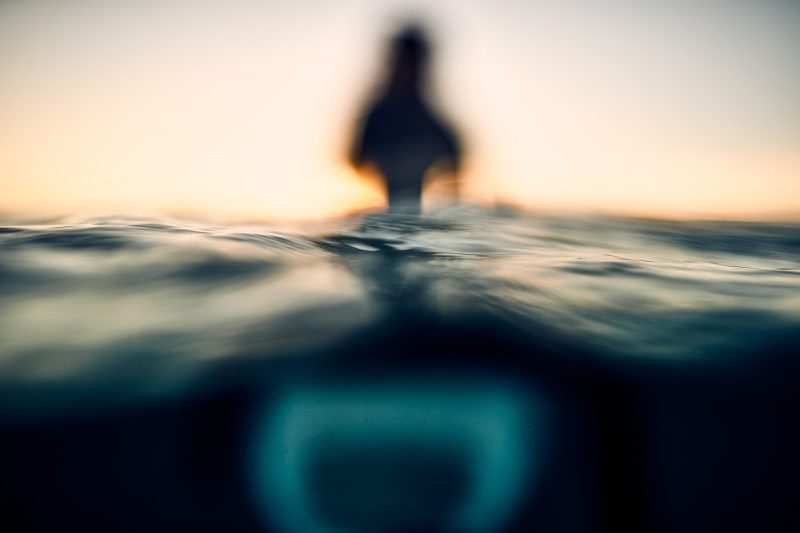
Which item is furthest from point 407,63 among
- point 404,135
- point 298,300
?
point 298,300

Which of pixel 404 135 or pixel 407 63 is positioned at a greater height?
pixel 407 63

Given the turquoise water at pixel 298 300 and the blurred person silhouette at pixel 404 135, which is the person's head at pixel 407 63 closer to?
the blurred person silhouette at pixel 404 135

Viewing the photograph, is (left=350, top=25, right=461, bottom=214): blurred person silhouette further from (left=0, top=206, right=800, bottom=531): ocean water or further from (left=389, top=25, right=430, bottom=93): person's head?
(left=0, top=206, right=800, bottom=531): ocean water

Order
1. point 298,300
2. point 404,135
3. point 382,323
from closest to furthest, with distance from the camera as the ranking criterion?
point 382,323, point 298,300, point 404,135

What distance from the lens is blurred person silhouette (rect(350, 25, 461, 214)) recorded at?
4363 millimetres

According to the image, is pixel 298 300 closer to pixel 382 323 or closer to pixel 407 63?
pixel 382 323

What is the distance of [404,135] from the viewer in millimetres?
4379

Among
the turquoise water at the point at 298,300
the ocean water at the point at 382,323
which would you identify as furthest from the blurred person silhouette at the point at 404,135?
the ocean water at the point at 382,323

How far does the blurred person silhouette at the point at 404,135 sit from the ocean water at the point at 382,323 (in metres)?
2.31

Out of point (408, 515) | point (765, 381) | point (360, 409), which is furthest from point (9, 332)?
A: point (765, 381)

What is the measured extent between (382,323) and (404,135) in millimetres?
3505

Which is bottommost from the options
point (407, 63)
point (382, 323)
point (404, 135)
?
point (382, 323)

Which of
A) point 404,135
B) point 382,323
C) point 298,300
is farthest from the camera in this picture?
point 404,135

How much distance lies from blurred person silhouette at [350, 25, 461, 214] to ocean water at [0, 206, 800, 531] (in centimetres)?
231
